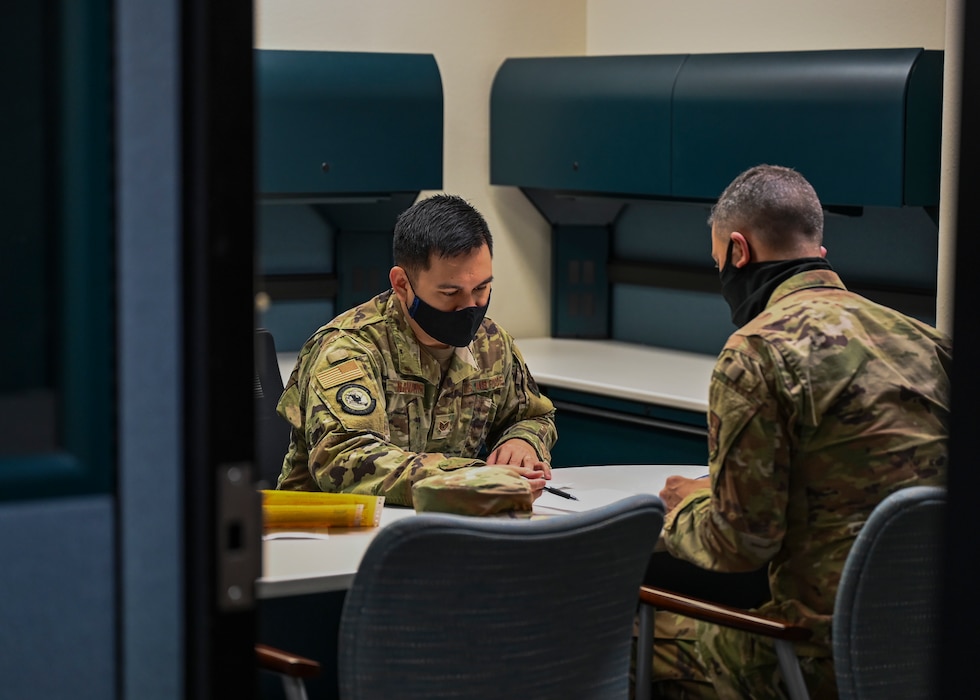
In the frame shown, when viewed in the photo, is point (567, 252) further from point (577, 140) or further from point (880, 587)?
point (880, 587)

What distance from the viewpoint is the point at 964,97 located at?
1183mm

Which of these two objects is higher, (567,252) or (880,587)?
(567,252)

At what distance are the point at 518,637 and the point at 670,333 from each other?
3.26 metres

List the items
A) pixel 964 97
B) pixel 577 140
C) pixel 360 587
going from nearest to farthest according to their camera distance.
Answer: pixel 964 97 → pixel 360 587 → pixel 577 140

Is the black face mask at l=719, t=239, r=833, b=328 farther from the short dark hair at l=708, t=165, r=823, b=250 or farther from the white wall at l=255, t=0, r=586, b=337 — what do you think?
the white wall at l=255, t=0, r=586, b=337

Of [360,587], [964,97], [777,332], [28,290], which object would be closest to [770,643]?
[777,332]

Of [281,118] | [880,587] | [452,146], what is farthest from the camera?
[452,146]

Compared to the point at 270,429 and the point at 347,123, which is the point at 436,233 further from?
the point at 347,123

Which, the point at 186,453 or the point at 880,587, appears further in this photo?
the point at 880,587

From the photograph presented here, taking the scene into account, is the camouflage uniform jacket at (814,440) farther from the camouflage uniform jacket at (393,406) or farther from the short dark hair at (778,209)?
the camouflage uniform jacket at (393,406)

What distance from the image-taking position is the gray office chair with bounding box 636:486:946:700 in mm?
2051

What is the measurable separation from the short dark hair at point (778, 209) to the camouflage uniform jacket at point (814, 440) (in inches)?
12.4

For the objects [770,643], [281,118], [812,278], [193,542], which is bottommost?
[770,643]

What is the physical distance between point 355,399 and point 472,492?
1.47 feet
